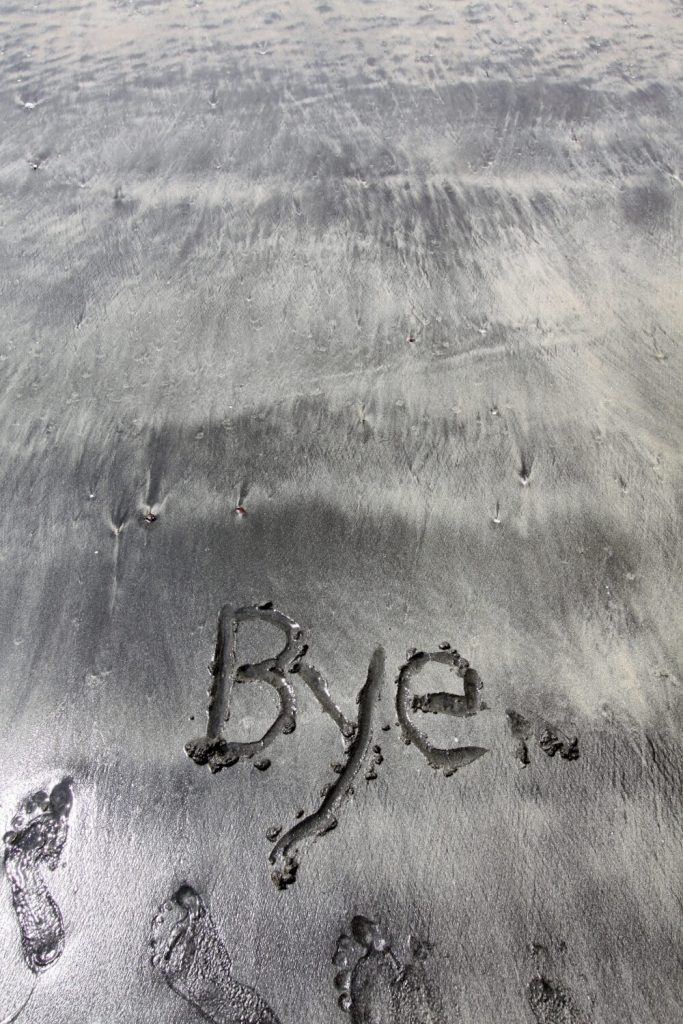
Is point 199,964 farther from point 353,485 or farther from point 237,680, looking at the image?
point 353,485

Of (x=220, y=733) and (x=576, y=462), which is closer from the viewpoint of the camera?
(x=220, y=733)

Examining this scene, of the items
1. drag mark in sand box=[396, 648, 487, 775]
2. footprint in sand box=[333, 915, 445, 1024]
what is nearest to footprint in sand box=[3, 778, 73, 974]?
footprint in sand box=[333, 915, 445, 1024]

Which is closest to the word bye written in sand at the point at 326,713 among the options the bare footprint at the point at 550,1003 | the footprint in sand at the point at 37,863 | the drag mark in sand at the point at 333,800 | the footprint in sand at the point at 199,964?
the drag mark in sand at the point at 333,800

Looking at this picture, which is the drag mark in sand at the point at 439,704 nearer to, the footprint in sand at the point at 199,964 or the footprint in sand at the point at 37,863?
the footprint in sand at the point at 199,964

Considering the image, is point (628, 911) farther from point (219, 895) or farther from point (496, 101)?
point (496, 101)

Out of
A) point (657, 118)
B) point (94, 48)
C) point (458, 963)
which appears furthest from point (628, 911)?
point (94, 48)
